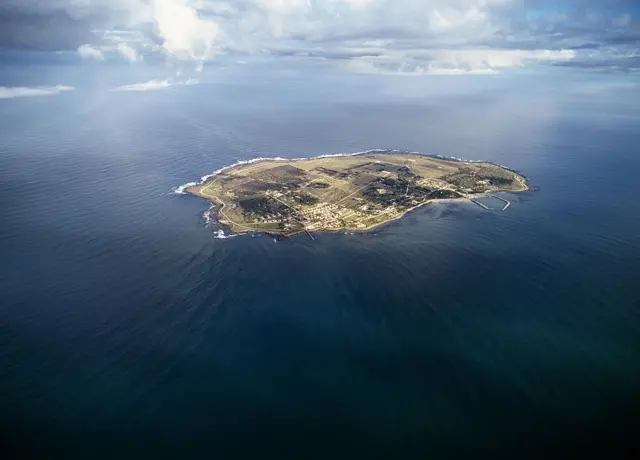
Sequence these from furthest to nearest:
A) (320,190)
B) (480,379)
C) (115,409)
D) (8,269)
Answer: (320,190) < (8,269) < (480,379) < (115,409)

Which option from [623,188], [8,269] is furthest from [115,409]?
[623,188]

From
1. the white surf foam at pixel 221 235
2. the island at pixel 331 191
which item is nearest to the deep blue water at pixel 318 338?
the white surf foam at pixel 221 235

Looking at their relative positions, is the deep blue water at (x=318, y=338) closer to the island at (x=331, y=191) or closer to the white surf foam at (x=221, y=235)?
the white surf foam at (x=221, y=235)

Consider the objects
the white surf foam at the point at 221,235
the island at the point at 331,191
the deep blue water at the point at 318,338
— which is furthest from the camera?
the island at the point at 331,191

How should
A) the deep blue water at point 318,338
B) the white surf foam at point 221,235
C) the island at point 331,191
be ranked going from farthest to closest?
the island at point 331,191 → the white surf foam at point 221,235 → the deep blue water at point 318,338

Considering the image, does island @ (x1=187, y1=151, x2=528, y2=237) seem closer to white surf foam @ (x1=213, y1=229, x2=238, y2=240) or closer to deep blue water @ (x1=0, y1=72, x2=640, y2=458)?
white surf foam @ (x1=213, y1=229, x2=238, y2=240)

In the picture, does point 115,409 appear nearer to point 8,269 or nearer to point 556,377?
point 8,269
